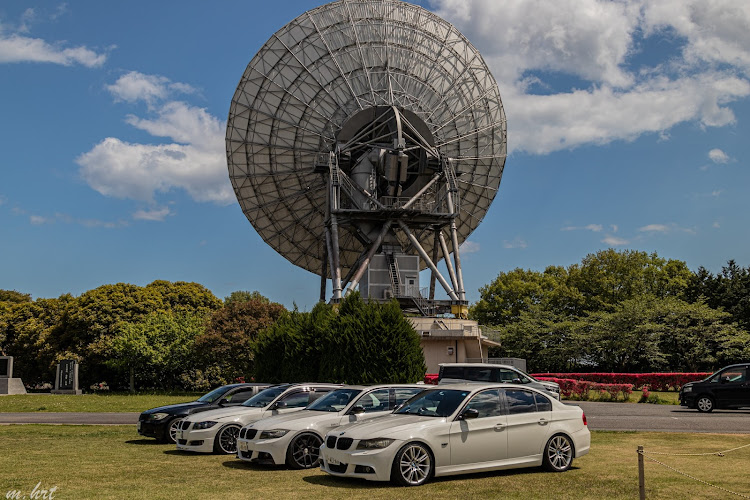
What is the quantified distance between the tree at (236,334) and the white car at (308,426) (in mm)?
33933

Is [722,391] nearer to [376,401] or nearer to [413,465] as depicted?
[376,401]

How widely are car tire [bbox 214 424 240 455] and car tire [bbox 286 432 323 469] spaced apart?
276 cm

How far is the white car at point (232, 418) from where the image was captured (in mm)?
16109

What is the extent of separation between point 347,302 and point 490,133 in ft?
91.2

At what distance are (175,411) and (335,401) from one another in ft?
18.1

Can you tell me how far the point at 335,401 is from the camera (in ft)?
51.1

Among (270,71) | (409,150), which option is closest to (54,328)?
(270,71)

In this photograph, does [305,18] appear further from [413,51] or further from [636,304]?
[636,304]

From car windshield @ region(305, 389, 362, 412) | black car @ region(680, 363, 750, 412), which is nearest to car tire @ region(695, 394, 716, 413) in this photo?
black car @ region(680, 363, 750, 412)

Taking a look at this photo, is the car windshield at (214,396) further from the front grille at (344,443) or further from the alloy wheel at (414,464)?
the alloy wheel at (414,464)

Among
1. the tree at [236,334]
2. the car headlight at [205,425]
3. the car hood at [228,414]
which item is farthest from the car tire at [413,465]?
the tree at [236,334]

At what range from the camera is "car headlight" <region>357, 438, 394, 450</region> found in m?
11.6

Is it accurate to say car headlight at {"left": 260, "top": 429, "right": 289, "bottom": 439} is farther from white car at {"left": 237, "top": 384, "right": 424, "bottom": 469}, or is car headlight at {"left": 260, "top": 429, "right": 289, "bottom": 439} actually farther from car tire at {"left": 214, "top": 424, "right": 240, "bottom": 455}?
car tire at {"left": 214, "top": 424, "right": 240, "bottom": 455}

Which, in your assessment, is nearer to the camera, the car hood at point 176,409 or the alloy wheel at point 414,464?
the alloy wheel at point 414,464
